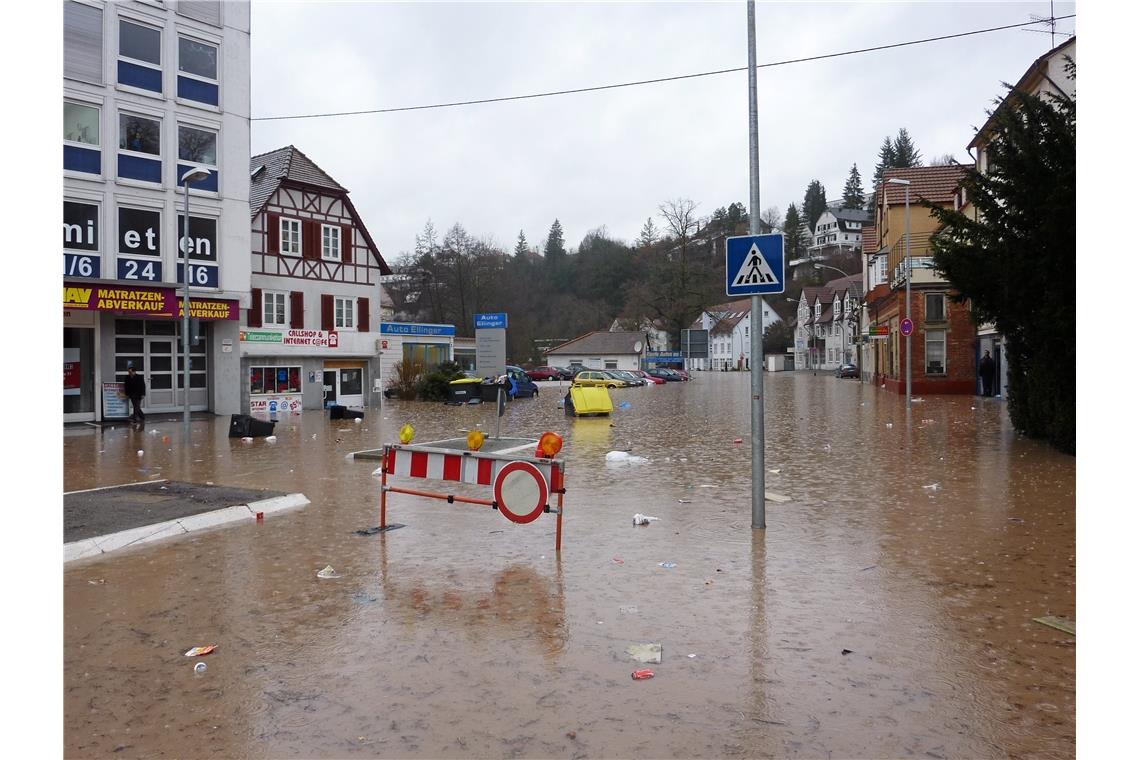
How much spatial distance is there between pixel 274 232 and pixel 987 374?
29.8m

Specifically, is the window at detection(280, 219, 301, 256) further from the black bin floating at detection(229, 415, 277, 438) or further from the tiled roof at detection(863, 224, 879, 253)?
the tiled roof at detection(863, 224, 879, 253)

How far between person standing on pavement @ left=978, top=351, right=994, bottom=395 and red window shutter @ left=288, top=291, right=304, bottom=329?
2811 cm

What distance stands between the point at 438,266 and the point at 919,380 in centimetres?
4192

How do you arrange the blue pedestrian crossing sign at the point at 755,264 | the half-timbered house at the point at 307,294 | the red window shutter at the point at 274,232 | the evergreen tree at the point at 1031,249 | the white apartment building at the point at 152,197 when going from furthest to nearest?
1. the red window shutter at the point at 274,232
2. the half-timbered house at the point at 307,294
3. the white apartment building at the point at 152,197
4. the evergreen tree at the point at 1031,249
5. the blue pedestrian crossing sign at the point at 755,264

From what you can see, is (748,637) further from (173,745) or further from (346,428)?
(346,428)

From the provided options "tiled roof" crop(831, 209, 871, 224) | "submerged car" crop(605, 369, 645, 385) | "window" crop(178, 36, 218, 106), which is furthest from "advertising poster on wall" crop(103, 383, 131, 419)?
"tiled roof" crop(831, 209, 871, 224)

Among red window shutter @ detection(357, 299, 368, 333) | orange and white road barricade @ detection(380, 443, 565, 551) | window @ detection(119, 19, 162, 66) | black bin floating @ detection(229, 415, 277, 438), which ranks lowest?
black bin floating @ detection(229, 415, 277, 438)

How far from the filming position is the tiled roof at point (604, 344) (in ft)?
324

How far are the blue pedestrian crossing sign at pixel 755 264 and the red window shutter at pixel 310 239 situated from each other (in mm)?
31023

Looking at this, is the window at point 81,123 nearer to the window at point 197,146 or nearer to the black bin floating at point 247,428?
the window at point 197,146

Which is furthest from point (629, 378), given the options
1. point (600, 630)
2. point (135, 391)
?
point (600, 630)

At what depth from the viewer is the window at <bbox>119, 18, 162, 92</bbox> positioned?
25.5m

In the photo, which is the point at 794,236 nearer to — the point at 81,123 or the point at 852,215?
the point at 852,215

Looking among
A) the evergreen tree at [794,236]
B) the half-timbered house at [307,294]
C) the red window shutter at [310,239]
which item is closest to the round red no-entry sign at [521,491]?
the half-timbered house at [307,294]
